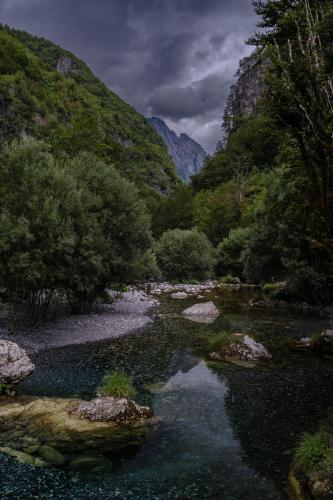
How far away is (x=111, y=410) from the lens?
513 inches

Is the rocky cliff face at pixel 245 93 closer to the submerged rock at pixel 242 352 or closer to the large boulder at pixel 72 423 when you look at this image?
the submerged rock at pixel 242 352

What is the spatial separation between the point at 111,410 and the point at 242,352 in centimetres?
979

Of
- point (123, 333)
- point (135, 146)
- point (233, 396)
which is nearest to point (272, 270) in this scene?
point (123, 333)

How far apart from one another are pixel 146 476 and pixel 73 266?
19.2m

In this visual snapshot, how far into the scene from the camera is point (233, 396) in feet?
51.4

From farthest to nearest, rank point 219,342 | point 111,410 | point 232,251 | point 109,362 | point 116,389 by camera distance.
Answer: point 232,251
point 219,342
point 109,362
point 116,389
point 111,410

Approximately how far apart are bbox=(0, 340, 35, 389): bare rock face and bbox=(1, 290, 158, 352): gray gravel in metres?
6.23

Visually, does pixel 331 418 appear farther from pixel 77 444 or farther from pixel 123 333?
pixel 123 333

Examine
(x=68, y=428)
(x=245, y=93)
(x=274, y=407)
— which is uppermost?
(x=245, y=93)

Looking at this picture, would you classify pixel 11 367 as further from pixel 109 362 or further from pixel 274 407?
pixel 274 407

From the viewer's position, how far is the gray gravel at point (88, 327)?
23.3 m

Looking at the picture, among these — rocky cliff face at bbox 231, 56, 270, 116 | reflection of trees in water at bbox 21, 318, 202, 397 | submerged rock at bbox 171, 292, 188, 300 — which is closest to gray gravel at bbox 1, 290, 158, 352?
reflection of trees in water at bbox 21, 318, 202, 397

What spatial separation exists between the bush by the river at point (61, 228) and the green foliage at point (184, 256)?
3408 cm

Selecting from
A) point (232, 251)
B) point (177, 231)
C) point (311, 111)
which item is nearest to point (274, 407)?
point (311, 111)
